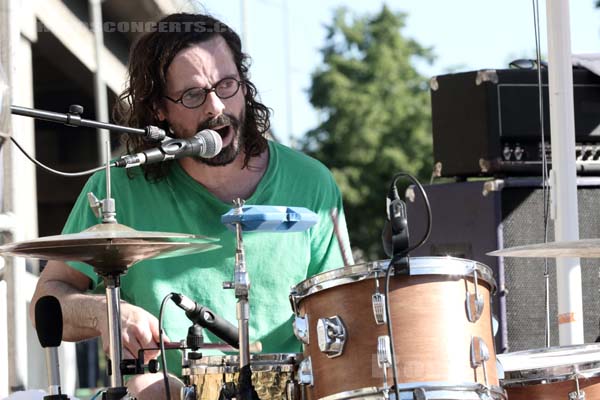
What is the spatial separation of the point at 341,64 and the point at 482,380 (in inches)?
1090

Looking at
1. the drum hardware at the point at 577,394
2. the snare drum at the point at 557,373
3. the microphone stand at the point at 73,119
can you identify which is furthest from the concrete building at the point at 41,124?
the drum hardware at the point at 577,394

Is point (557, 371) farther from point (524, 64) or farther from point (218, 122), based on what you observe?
point (524, 64)

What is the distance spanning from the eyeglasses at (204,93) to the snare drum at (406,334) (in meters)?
0.95

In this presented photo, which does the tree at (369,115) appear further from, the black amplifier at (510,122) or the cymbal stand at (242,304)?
the cymbal stand at (242,304)

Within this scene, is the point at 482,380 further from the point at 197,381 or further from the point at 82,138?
the point at 82,138

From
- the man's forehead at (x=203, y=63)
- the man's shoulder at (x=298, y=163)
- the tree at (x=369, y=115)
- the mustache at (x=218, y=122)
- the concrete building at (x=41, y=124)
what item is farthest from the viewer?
the tree at (x=369, y=115)

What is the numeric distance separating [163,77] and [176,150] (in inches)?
37.8

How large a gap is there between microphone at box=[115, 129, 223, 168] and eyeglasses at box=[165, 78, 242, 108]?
612 mm

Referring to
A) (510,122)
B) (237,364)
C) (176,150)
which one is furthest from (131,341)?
(510,122)

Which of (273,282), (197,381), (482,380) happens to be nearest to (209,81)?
(273,282)

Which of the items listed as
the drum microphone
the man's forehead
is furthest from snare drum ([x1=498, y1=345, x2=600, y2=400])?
the man's forehead

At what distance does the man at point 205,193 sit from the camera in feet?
12.6

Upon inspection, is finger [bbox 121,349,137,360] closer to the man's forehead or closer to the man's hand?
the man's hand

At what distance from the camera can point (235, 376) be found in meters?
3.20
